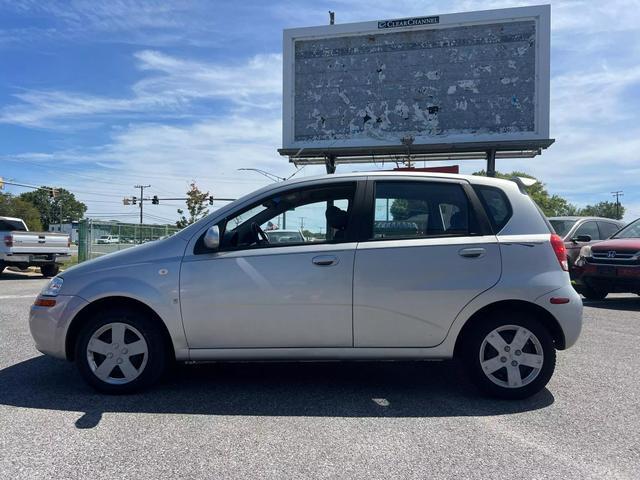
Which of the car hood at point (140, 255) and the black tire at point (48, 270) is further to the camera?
the black tire at point (48, 270)

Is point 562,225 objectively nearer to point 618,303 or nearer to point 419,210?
point 618,303

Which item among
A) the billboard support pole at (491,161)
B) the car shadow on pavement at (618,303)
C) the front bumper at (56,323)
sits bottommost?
the car shadow on pavement at (618,303)

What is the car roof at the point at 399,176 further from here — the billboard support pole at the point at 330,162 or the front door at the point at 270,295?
the billboard support pole at the point at 330,162

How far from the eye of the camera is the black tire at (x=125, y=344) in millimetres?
4383

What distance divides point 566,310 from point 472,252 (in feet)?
2.93

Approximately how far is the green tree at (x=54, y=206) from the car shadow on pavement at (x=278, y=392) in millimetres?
110113

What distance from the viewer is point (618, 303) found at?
1020 centimetres

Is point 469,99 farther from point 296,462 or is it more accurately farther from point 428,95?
point 296,462

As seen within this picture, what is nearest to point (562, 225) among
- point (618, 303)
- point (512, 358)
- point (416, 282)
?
point (618, 303)

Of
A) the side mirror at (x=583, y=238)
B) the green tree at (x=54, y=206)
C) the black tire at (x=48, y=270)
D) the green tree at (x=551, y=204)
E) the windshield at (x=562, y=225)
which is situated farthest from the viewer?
the green tree at (x=54, y=206)

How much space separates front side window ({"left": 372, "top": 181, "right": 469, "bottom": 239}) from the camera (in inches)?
176

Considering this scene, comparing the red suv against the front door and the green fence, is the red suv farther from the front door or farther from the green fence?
the green fence

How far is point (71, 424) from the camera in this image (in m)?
3.83

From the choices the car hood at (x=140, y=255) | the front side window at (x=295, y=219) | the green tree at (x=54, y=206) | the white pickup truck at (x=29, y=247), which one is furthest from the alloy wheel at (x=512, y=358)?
the green tree at (x=54, y=206)
